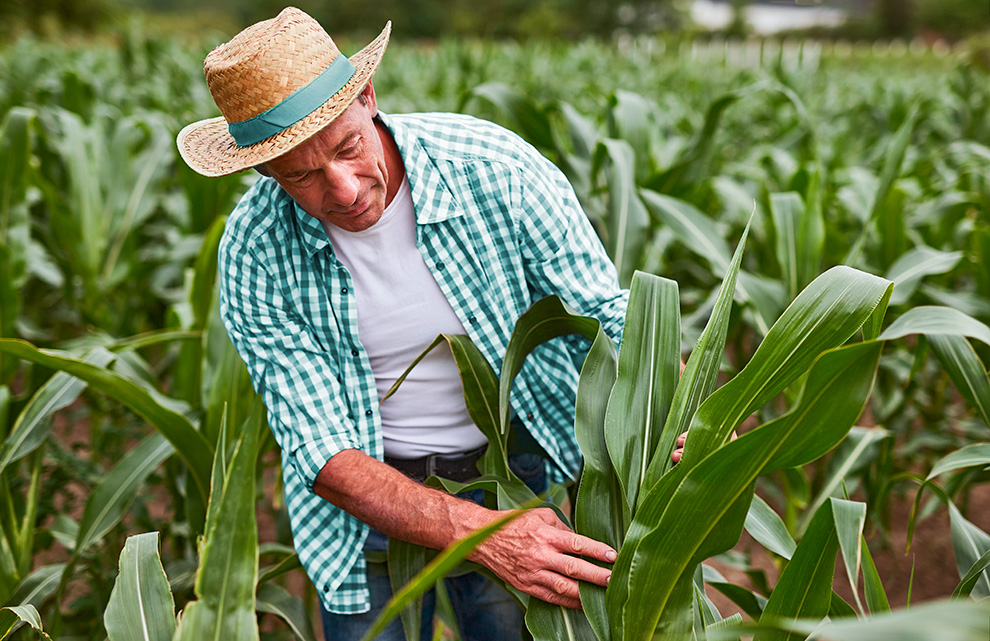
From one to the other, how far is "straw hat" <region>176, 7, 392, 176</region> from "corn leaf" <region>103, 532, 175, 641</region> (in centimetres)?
48

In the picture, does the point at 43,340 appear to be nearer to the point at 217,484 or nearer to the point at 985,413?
the point at 217,484

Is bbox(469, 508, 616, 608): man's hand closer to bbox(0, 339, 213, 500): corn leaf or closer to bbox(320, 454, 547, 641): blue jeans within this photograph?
bbox(320, 454, 547, 641): blue jeans

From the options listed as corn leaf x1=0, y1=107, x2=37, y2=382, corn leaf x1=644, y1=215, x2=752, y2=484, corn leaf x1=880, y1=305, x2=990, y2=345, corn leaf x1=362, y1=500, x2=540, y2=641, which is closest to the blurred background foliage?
corn leaf x1=0, y1=107, x2=37, y2=382

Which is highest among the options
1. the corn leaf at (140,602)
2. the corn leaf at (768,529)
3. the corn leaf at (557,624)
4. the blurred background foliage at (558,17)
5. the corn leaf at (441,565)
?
the blurred background foliage at (558,17)

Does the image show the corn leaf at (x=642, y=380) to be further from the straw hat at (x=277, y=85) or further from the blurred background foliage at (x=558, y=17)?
the blurred background foliage at (x=558, y=17)

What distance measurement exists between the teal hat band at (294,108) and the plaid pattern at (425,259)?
5.7 inches

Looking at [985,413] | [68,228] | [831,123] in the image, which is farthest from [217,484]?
[831,123]

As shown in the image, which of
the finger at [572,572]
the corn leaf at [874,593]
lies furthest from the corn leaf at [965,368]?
the finger at [572,572]

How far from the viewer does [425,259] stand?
115 cm

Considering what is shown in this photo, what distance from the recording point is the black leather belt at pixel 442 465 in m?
1.26

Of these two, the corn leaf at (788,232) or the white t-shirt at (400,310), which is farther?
the corn leaf at (788,232)

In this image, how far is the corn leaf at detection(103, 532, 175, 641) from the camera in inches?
32.9

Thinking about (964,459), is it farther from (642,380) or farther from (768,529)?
(642,380)

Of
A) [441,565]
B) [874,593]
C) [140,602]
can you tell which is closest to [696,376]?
[874,593]
